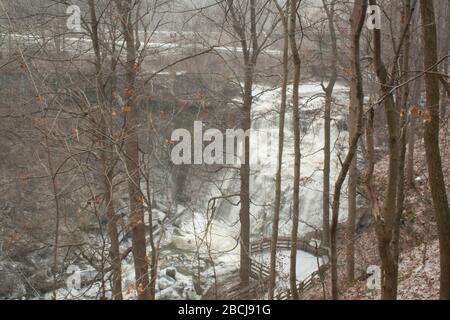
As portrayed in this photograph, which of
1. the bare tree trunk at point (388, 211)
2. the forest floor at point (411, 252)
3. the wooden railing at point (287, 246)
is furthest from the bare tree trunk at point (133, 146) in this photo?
the wooden railing at point (287, 246)

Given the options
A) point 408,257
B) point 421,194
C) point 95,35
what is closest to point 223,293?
point 408,257

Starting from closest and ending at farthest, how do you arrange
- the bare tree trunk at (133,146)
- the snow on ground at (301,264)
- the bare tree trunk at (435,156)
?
the bare tree trunk at (435,156) < the bare tree trunk at (133,146) < the snow on ground at (301,264)

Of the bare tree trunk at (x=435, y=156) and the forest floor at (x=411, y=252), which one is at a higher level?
the bare tree trunk at (x=435, y=156)

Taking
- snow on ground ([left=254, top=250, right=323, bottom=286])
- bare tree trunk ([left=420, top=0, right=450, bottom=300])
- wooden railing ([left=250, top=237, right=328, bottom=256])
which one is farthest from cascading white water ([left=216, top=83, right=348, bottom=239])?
bare tree trunk ([left=420, top=0, right=450, bottom=300])

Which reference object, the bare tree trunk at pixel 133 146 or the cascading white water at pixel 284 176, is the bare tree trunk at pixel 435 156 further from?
the cascading white water at pixel 284 176

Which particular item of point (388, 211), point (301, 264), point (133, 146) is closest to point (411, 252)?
point (301, 264)

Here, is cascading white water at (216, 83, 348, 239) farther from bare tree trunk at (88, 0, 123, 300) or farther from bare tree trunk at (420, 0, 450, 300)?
bare tree trunk at (420, 0, 450, 300)

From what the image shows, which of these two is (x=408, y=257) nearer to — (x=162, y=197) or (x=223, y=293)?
(x=223, y=293)
